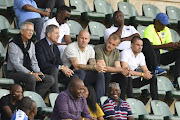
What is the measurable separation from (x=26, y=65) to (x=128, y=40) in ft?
7.00

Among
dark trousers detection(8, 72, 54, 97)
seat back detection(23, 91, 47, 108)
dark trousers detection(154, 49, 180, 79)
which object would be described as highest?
dark trousers detection(154, 49, 180, 79)

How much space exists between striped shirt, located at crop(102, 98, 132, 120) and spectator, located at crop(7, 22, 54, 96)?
85 cm

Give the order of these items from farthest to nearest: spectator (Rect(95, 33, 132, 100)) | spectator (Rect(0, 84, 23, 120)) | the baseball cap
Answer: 1. the baseball cap
2. spectator (Rect(95, 33, 132, 100))
3. spectator (Rect(0, 84, 23, 120))

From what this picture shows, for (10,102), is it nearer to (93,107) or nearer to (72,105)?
(72,105)

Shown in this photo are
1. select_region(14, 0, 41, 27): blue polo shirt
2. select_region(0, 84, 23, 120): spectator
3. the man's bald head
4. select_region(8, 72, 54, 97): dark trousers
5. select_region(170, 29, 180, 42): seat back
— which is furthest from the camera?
select_region(170, 29, 180, 42): seat back

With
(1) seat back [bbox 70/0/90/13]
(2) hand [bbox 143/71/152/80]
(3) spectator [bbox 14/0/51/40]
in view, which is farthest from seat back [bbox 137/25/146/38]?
(3) spectator [bbox 14/0/51/40]

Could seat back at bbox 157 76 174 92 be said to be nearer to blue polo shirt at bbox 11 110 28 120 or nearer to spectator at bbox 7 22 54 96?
→ spectator at bbox 7 22 54 96

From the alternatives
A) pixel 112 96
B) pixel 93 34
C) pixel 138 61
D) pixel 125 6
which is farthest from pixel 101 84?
pixel 125 6

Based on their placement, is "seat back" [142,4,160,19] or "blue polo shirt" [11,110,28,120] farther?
"seat back" [142,4,160,19]

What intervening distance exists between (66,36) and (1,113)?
241cm

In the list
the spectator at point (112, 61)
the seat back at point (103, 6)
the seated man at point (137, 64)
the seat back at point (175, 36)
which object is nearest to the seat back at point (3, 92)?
the spectator at point (112, 61)

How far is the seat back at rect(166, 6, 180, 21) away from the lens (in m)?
11.4

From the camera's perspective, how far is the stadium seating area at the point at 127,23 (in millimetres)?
8088

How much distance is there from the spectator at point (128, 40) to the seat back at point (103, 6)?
1.12 metres
